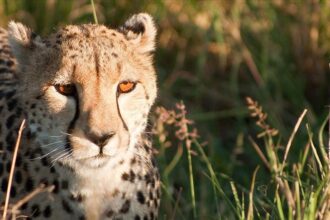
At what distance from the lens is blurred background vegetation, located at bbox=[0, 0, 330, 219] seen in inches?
206

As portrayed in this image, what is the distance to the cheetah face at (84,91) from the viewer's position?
10.1 feet

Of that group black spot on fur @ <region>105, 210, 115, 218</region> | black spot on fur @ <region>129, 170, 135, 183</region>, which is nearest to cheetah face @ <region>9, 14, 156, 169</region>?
black spot on fur @ <region>129, 170, 135, 183</region>

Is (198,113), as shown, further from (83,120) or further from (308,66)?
(83,120)

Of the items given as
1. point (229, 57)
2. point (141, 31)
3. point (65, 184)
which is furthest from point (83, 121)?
point (229, 57)

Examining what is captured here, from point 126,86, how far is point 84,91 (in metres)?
0.19

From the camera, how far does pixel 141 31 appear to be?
11.8 feet

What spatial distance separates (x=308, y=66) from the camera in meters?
5.45

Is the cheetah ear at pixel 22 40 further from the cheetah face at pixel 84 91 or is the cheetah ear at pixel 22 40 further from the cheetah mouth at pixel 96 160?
the cheetah mouth at pixel 96 160

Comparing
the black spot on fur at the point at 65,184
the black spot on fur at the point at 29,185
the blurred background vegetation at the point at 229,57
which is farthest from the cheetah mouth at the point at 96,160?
the blurred background vegetation at the point at 229,57

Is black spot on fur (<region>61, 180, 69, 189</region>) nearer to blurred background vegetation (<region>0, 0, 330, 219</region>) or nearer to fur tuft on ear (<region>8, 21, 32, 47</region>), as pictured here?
fur tuft on ear (<region>8, 21, 32, 47</region>)

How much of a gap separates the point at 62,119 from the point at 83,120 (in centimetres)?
13

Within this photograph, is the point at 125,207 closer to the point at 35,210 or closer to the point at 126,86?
the point at 35,210

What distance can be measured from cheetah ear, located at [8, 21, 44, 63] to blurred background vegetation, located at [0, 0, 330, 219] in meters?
1.58

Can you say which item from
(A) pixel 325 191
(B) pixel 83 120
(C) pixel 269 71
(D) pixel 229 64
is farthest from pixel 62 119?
(D) pixel 229 64
